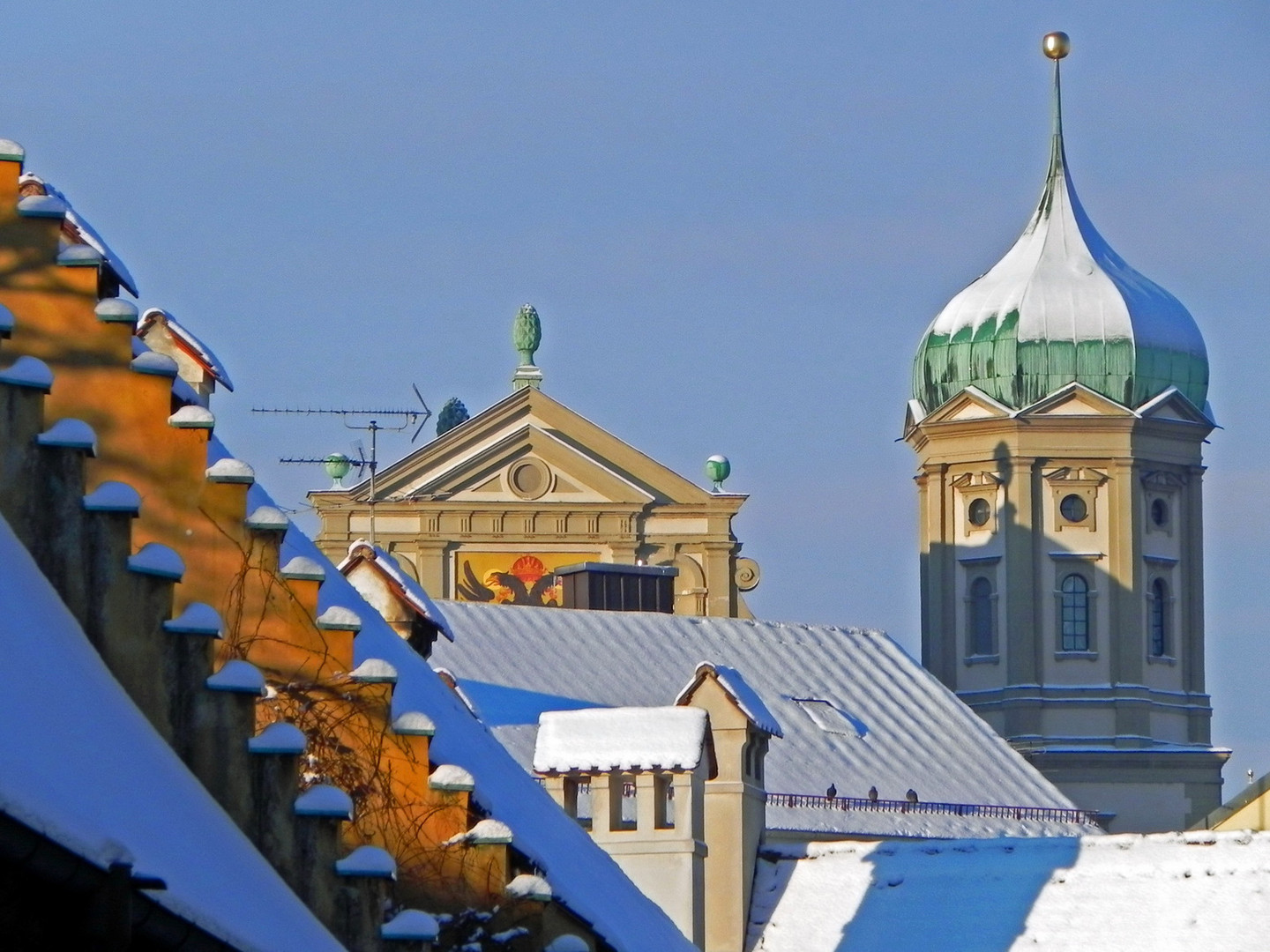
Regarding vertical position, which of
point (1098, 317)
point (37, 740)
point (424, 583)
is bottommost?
point (37, 740)

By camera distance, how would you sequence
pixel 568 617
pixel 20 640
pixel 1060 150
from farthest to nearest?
pixel 1060 150, pixel 568 617, pixel 20 640

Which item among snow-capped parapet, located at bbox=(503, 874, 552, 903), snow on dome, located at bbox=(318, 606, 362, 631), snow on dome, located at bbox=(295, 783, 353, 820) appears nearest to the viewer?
snow on dome, located at bbox=(295, 783, 353, 820)

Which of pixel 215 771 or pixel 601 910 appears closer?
pixel 215 771

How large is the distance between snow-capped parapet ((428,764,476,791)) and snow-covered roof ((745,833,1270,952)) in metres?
19.8

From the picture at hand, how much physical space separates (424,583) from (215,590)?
72.3 m

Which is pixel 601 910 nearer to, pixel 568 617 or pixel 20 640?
pixel 20 640

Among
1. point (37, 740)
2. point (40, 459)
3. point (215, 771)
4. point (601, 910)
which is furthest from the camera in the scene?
point (601, 910)

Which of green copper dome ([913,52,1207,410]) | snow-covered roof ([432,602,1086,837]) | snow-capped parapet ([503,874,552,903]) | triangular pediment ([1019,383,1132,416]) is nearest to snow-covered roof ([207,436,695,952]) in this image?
snow-capped parapet ([503,874,552,903])

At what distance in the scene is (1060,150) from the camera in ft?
311

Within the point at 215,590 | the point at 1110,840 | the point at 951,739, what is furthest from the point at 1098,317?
the point at 215,590

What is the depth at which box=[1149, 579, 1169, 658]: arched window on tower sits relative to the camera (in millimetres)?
88438

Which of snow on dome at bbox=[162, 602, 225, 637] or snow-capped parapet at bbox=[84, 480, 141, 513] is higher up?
snow-capped parapet at bbox=[84, 480, 141, 513]

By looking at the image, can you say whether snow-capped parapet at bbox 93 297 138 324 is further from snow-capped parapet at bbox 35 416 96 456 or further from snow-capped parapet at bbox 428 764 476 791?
snow-capped parapet at bbox 428 764 476 791

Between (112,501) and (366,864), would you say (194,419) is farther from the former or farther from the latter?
(112,501)
